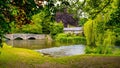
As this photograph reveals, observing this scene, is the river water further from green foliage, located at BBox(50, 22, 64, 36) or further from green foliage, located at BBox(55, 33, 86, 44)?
green foliage, located at BBox(50, 22, 64, 36)

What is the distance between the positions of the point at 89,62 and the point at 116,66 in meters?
2.12

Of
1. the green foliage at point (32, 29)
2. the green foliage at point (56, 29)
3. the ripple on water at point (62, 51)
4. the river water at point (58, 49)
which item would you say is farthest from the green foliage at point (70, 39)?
the ripple on water at point (62, 51)

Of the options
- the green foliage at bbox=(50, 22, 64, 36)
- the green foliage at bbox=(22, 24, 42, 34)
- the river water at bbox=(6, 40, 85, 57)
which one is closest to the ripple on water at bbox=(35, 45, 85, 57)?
the river water at bbox=(6, 40, 85, 57)

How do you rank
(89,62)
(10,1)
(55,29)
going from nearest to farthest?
1. (10,1)
2. (89,62)
3. (55,29)

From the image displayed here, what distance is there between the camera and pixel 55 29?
90312 millimetres

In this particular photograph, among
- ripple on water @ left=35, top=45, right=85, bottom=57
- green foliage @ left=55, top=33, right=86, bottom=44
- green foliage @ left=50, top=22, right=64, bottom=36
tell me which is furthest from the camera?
green foliage @ left=50, top=22, right=64, bottom=36

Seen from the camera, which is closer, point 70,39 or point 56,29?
point 70,39

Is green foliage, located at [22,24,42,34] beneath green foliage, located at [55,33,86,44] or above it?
above

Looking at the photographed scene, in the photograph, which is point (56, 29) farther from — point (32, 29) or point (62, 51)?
point (62, 51)

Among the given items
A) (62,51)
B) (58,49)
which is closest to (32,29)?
(58,49)

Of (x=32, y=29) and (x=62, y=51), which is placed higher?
(x=62, y=51)

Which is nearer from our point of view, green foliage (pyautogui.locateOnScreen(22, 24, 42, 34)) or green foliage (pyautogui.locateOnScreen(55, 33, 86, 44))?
green foliage (pyautogui.locateOnScreen(55, 33, 86, 44))

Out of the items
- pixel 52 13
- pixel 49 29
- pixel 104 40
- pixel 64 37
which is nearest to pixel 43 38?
pixel 49 29

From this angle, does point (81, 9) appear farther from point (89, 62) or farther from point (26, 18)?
point (26, 18)
